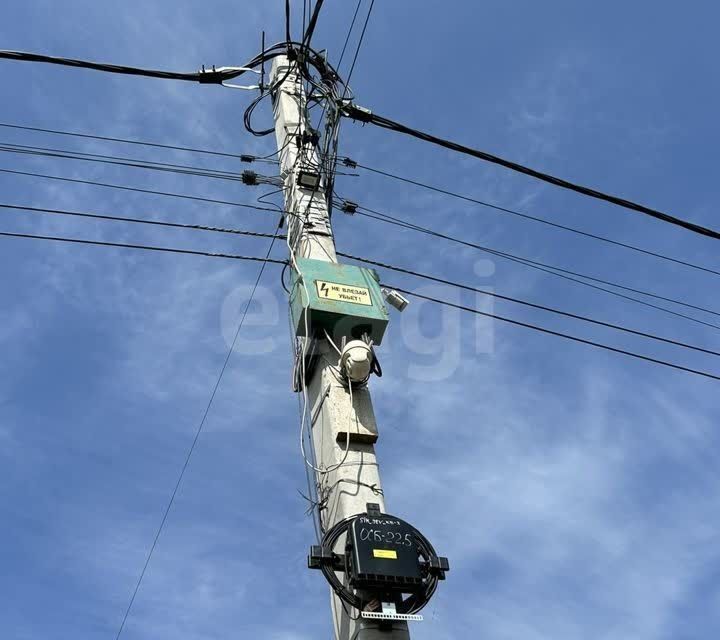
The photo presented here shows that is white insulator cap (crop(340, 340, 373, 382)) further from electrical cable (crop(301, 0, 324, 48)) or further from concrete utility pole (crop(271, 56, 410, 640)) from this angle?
electrical cable (crop(301, 0, 324, 48))

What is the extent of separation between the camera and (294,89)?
677 centimetres

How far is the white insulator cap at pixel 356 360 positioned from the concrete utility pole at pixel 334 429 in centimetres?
12

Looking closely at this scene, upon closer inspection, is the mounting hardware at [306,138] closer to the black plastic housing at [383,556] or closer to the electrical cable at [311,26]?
the electrical cable at [311,26]

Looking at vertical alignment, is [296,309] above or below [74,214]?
below

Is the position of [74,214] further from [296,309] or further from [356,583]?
[356,583]

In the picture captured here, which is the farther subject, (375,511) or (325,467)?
(325,467)

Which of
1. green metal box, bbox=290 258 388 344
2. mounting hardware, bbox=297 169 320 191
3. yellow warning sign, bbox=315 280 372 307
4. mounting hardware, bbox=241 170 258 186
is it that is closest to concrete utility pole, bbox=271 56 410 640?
mounting hardware, bbox=297 169 320 191

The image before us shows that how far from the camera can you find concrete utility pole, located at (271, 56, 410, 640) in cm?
380

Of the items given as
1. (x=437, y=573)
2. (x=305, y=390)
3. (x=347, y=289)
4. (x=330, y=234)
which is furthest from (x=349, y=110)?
(x=437, y=573)

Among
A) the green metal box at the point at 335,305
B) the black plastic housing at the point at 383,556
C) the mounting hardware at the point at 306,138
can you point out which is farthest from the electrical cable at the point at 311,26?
the black plastic housing at the point at 383,556

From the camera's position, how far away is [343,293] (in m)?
4.73

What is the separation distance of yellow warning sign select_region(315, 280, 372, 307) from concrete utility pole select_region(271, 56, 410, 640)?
0.31 meters

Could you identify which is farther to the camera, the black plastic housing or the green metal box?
the green metal box

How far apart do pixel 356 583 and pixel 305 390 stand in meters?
1.64
